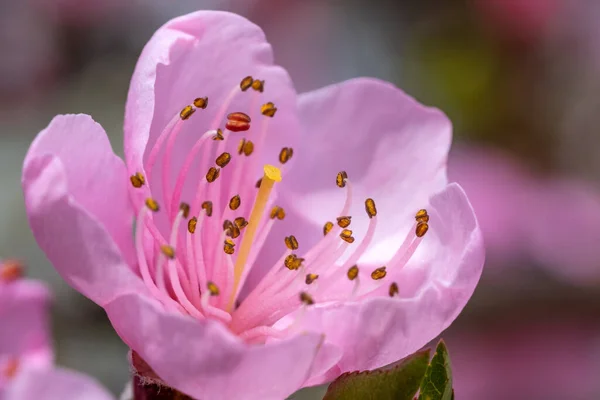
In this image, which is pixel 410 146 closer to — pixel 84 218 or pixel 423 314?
pixel 423 314

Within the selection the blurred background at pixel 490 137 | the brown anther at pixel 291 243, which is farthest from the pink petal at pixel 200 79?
the blurred background at pixel 490 137

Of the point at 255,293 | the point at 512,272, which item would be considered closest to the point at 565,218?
the point at 512,272

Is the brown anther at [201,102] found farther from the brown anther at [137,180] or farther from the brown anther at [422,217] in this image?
the brown anther at [422,217]

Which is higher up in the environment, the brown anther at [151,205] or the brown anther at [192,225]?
the brown anther at [151,205]

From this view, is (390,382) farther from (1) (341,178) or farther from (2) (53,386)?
(2) (53,386)

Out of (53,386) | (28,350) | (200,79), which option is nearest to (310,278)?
(200,79)

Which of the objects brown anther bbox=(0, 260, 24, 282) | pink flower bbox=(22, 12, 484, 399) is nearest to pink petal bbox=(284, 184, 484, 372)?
pink flower bbox=(22, 12, 484, 399)
